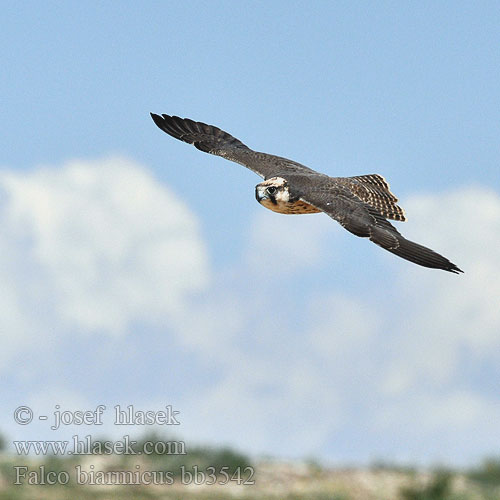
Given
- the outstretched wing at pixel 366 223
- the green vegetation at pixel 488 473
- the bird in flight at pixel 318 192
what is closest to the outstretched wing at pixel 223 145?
the bird in flight at pixel 318 192

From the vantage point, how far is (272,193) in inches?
444

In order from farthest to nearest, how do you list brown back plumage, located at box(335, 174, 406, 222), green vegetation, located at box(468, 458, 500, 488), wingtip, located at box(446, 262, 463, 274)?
green vegetation, located at box(468, 458, 500, 488) → brown back plumage, located at box(335, 174, 406, 222) → wingtip, located at box(446, 262, 463, 274)

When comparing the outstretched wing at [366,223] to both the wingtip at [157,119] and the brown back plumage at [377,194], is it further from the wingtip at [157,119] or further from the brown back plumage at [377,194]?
the wingtip at [157,119]

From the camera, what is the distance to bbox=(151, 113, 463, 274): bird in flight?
995 cm

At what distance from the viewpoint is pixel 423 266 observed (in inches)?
368

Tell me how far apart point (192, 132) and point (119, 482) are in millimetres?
7177

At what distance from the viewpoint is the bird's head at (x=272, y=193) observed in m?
11.2

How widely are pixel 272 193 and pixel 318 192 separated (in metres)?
0.57

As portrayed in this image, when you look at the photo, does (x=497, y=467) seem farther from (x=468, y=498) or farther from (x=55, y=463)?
(x=55, y=463)

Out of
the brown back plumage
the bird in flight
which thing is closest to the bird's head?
the bird in flight

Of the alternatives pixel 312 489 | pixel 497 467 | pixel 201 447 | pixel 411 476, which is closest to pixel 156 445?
pixel 201 447

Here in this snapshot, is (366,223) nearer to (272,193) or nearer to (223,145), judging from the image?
(272,193)

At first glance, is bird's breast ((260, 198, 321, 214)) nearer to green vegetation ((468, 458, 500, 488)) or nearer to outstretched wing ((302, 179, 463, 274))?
outstretched wing ((302, 179, 463, 274))

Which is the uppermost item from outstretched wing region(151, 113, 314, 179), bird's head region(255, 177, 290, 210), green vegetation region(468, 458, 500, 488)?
outstretched wing region(151, 113, 314, 179)
